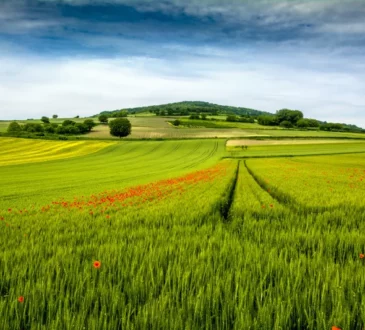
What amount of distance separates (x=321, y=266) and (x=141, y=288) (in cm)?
226

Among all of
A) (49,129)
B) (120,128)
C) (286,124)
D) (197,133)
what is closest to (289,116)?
(286,124)

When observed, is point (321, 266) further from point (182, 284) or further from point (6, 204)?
point (6, 204)

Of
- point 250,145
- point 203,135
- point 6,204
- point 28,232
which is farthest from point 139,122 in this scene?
point 28,232

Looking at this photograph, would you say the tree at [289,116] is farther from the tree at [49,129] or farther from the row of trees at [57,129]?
the tree at [49,129]

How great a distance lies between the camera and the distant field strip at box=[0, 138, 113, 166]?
2544 inches

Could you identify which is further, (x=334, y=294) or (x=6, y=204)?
(x=6, y=204)

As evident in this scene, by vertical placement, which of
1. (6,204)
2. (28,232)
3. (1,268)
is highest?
(1,268)

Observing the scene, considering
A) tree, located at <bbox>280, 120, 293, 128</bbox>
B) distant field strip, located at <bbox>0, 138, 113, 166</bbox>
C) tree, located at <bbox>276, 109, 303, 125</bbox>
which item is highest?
tree, located at <bbox>276, 109, 303, 125</bbox>

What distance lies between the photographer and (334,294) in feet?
9.43

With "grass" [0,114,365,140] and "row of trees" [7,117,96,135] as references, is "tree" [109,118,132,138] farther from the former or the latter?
"row of trees" [7,117,96,135]

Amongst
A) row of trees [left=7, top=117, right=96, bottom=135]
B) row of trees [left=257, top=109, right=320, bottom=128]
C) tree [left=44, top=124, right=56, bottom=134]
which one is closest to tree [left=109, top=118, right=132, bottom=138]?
row of trees [left=7, top=117, right=96, bottom=135]

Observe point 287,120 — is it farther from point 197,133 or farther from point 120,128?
point 120,128

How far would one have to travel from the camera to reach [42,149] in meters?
74.3

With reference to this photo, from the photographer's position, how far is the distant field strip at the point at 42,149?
6462 centimetres
